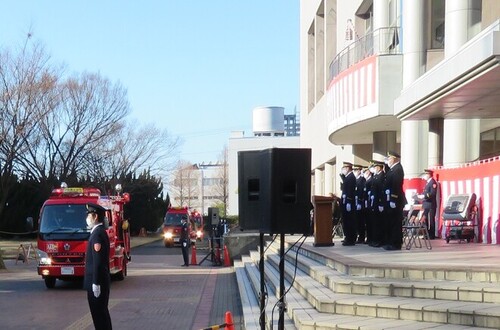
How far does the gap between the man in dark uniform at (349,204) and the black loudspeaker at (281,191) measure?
8.54 metres

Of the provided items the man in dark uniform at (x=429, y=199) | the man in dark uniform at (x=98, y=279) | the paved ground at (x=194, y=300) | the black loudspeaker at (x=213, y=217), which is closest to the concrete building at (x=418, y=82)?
the man in dark uniform at (x=429, y=199)

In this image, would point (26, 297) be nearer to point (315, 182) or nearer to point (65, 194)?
point (65, 194)

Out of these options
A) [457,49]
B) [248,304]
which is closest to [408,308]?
[248,304]

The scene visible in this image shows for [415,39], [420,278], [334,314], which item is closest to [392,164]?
[420,278]

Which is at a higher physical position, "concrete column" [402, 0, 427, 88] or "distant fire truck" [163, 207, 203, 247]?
"concrete column" [402, 0, 427, 88]

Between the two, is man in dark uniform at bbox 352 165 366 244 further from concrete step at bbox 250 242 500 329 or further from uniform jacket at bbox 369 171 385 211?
concrete step at bbox 250 242 500 329

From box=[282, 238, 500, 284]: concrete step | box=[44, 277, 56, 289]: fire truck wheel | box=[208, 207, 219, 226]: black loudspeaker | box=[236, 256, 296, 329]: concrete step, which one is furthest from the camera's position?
box=[208, 207, 219, 226]: black loudspeaker

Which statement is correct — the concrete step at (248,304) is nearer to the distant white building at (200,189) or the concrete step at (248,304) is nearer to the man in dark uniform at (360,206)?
the man in dark uniform at (360,206)

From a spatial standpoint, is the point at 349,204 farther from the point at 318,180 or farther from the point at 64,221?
the point at 318,180

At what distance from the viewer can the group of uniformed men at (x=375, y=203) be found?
46.2 feet

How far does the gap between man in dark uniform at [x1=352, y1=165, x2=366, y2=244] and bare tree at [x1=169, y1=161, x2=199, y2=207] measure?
3469 inches

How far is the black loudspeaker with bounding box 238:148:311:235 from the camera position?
8492mm

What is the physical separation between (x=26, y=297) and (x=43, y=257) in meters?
1.66

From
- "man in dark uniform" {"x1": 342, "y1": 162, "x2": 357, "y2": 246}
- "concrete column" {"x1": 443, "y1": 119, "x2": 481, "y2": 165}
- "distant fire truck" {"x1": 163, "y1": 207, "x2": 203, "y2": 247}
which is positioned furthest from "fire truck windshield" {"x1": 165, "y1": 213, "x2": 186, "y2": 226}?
"man in dark uniform" {"x1": 342, "y1": 162, "x2": 357, "y2": 246}
